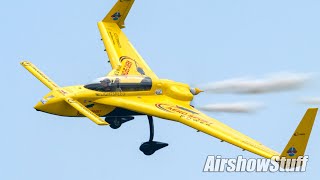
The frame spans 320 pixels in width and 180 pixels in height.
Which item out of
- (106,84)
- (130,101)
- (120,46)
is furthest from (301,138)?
(120,46)

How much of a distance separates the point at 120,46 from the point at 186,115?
523 inches

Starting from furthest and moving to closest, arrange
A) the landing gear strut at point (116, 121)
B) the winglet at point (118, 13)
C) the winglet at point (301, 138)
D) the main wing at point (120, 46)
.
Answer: the winglet at point (118, 13) < the main wing at point (120, 46) < the landing gear strut at point (116, 121) < the winglet at point (301, 138)

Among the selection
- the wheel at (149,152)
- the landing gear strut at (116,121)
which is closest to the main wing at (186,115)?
the landing gear strut at (116,121)

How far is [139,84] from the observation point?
62469 millimetres

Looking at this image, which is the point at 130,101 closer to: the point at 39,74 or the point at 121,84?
the point at 121,84

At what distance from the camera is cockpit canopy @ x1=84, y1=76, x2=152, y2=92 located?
6147cm

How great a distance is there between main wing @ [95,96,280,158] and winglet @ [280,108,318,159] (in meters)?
2.45

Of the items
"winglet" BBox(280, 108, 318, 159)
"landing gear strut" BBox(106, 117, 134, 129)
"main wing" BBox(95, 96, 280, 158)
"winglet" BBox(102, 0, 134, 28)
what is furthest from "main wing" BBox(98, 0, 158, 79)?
"winglet" BBox(280, 108, 318, 159)

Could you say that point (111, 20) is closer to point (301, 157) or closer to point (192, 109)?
point (192, 109)

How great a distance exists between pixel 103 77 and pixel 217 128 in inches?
369

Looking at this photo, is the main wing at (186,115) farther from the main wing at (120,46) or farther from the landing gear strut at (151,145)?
the main wing at (120,46)

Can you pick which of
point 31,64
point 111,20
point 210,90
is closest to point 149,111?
point 210,90

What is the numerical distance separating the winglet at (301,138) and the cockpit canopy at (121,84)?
15149mm

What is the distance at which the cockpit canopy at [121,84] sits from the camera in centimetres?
6147
